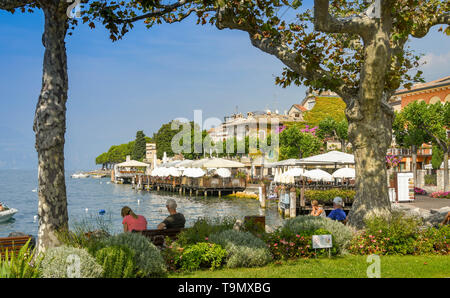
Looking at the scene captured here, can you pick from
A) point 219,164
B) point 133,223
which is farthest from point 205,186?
point 133,223

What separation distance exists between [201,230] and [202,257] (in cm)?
97

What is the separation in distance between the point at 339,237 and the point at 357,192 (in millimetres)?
1726

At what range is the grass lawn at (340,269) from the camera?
23.4 feet

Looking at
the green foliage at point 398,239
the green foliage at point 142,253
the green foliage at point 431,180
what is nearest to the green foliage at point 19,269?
the green foliage at point 142,253

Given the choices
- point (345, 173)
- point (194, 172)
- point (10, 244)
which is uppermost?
point (345, 173)

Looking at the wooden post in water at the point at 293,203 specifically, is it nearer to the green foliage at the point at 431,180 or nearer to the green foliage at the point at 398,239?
the green foliage at the point at 398,239

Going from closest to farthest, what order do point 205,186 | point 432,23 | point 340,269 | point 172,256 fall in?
point 340,269
point 172,256
point 432,23
point 205,186

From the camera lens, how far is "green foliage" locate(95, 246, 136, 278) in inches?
253

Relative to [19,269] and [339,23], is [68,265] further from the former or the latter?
[339,23]

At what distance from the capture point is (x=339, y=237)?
8.97 m

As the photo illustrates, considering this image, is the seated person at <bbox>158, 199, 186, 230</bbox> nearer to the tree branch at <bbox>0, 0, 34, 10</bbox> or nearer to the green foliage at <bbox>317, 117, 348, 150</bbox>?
the tree branch at <bbox>0, 0, 34, 10</bbox>

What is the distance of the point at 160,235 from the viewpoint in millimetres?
8352

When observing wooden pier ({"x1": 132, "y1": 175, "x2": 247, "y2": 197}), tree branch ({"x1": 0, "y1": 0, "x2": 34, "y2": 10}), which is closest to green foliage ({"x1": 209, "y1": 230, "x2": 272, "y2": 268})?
tree branch ({"x1": 0, "y1": 0, "x2": 34, "y2": 10})
